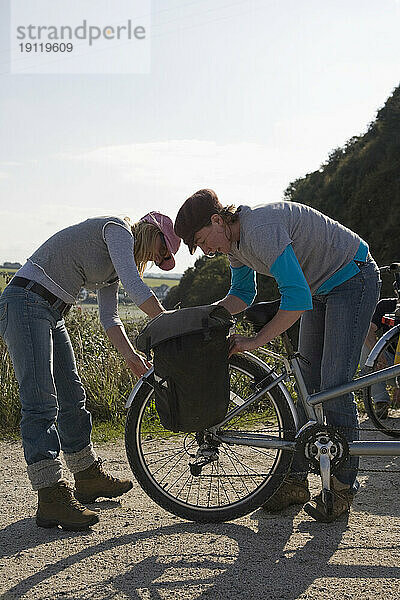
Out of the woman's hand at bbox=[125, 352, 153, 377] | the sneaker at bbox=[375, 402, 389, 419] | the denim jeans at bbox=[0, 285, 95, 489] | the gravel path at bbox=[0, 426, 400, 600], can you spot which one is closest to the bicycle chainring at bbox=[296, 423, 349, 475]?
the gravel path at bbox=[0, 426, 400, 600]

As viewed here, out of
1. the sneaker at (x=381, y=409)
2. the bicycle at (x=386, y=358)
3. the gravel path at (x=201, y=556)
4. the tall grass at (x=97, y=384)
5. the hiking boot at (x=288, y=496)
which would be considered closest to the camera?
the gravel path at (x=201, y=556)

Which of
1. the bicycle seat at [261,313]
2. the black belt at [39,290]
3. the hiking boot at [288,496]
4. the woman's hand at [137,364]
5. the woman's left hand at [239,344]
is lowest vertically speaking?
the hiking boot at [288,496]

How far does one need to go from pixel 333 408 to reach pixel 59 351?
1.55 meters

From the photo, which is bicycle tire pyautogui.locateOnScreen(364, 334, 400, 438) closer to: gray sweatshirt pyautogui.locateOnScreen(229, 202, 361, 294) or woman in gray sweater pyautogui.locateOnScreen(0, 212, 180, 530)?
gray sweatshirt pyautogui.locateOnScreen(229, 202, 361, 294)

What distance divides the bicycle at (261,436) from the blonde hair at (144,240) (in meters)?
0.59

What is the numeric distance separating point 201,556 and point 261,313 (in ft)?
4.00

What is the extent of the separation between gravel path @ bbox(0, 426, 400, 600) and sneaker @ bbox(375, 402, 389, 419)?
5.70 feet

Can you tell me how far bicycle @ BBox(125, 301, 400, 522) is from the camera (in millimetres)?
3928

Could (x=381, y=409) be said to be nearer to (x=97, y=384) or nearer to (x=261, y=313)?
(x=97, y=384)

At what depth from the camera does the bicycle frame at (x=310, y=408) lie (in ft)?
12.9

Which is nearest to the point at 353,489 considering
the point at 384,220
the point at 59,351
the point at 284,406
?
the point at 284,406

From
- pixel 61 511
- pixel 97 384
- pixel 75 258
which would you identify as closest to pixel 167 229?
pixel 75 258

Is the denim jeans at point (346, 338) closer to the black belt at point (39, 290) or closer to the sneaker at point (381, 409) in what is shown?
the black belt at point (39, 290)

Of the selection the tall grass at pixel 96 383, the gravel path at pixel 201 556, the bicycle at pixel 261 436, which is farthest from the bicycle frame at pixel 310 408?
the tall grass at pixel 96 383
